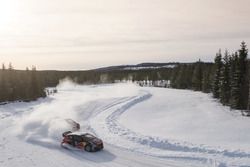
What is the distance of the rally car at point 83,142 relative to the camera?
25375 millimetres

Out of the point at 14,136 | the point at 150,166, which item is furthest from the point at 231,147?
the point at 14,136

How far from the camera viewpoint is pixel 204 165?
20641 mm

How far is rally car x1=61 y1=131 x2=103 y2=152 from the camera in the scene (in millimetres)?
25375

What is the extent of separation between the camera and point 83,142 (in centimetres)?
2600

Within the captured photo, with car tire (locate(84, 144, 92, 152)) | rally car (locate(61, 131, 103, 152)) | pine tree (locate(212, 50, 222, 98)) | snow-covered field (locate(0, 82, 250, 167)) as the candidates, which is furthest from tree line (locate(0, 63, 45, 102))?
car tire (locate(84, 144, 92, 152))

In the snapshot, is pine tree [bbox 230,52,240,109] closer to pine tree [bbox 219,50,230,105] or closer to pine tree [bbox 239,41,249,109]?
pine tree [bbox 239,41,249,109]

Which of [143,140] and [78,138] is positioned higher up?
[78,138]

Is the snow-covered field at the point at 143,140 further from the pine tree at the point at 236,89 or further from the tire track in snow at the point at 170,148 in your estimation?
the pine tree at the point at 236,89

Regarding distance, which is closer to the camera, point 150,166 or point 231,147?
point 150,166

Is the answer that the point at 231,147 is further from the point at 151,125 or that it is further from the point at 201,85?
the point at 201,85

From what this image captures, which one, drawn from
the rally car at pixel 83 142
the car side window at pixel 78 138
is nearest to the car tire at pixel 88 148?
the rally car at pixel 83 142

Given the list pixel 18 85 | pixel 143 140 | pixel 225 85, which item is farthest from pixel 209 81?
pixel 143 140

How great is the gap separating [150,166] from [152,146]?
5439 millimetres

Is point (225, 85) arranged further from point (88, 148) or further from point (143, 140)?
point (88, 148)
